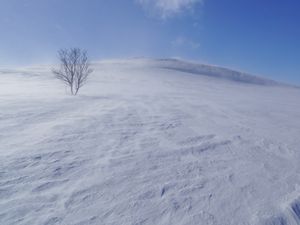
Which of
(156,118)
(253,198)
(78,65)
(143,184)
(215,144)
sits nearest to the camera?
(253,198)

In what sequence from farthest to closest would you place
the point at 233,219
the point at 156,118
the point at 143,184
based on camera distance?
the point at 156,118 < the point at 143,184 < the point at 233,219

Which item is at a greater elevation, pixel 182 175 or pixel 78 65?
pixel 78 65

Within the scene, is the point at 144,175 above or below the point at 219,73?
below

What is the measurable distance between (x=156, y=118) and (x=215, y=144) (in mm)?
3516

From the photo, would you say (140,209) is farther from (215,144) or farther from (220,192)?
(215,144)

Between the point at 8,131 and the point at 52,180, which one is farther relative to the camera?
the point at 8,131

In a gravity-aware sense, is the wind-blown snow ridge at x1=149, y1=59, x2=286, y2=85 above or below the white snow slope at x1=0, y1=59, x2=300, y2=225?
above

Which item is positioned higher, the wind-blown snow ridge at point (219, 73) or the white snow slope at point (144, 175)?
the wind-blown snow ridge at point (219, 73)

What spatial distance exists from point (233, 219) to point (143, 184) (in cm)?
159

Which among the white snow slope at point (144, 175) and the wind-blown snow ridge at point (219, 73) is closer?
the white snow slope at point (144, 175)

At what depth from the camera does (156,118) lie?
9.65 m

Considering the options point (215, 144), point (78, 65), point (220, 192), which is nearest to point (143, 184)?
point (220, 192)

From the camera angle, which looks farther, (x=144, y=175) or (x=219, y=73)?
(x=219, y=73)

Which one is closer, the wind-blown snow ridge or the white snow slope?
the white snow slope
